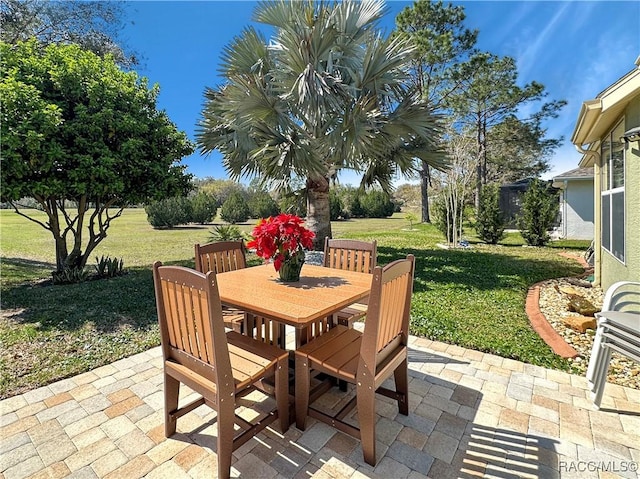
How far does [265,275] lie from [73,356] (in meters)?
Answer: 2.08

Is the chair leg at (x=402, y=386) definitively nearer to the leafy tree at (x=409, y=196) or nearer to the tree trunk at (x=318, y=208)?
the tree trunk at (x=318, y=208)

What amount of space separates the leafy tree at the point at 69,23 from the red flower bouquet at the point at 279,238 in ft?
28.8

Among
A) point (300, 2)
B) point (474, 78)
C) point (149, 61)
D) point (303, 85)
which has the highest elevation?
point (474, 78)

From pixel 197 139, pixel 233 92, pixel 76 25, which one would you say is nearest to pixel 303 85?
pixel 233 92

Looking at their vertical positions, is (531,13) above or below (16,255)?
above

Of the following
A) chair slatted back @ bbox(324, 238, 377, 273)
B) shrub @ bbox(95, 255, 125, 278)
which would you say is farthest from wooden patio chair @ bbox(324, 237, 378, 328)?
shrub @ bbox(95, 255, 125, 278)

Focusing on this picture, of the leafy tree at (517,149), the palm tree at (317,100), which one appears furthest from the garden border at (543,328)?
the leafy tree at (517,149)

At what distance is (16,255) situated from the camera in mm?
9875

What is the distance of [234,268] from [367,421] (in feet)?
7.33

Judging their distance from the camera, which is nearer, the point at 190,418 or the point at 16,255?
the point at 190,418

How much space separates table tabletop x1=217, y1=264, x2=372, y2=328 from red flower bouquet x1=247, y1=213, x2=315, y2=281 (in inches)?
10.1

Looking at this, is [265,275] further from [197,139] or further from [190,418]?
[197,139]

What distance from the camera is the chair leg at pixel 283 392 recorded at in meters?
2.02

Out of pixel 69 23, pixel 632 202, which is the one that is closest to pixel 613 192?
pixel 632 202
